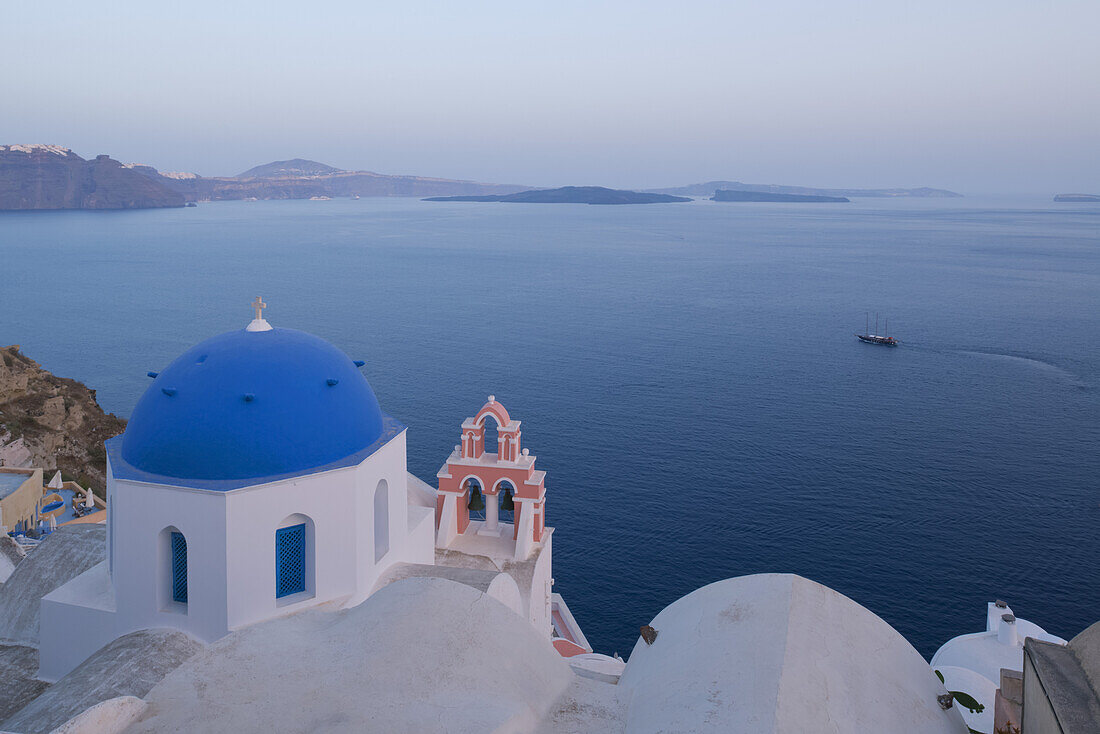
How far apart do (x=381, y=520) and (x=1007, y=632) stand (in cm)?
1327

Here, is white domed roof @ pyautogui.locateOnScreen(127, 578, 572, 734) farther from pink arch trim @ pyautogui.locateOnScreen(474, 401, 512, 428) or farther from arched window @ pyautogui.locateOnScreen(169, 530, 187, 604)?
pink arch trim @ pyautogui.locateOnScreen(474, 401, 512, 428)

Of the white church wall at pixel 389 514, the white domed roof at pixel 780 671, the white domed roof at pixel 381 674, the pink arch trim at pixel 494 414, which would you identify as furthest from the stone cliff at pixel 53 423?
the white domed roof at pixel 780 671

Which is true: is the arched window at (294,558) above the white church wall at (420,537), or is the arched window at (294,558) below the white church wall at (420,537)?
above

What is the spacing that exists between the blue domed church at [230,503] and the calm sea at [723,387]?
14678 mm

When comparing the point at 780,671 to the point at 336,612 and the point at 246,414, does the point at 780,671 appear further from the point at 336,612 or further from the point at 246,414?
the point at 246,414

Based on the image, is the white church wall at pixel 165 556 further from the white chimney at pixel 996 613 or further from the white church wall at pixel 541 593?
the white chimney at pixel 996 613

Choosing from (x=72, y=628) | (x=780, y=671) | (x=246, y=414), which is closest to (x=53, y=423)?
(x=72, y=628)

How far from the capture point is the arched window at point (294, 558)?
10.2m

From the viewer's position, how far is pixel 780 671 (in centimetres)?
585

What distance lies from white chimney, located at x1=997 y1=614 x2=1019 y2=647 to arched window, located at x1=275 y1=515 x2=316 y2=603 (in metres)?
14.2

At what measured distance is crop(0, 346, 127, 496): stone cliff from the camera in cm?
3294

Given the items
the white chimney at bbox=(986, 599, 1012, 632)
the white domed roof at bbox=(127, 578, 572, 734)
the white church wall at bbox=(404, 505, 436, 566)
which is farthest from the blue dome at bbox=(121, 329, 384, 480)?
the white chimney at bbox=(986, 599, 1012, 632)

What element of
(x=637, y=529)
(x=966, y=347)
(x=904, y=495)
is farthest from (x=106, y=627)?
(x=966, y=347)

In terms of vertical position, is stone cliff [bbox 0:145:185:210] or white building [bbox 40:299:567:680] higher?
stone cliff [bbox 0:145:185:210]
